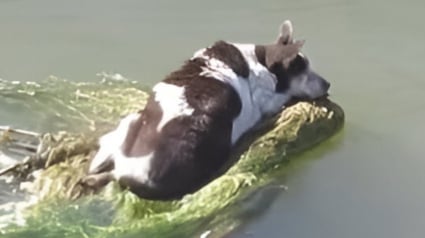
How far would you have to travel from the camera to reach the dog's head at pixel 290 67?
213 inches

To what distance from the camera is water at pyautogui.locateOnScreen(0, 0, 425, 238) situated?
4953 millimetres

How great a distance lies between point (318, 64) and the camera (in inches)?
239

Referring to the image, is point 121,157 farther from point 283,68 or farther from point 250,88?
point 283,68

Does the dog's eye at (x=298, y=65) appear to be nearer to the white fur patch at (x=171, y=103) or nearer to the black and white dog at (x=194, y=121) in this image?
the black and white dog at (x=194, y=121)

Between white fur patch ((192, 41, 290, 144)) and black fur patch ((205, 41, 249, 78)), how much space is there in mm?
22

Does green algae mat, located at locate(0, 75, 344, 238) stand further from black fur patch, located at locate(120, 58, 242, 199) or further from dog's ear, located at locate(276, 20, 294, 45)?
dog's ear, located at locate(276, 20, 294, 45)

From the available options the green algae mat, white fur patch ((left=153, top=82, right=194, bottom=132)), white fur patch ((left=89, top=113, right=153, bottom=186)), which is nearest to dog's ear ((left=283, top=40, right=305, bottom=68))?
the green algae mat

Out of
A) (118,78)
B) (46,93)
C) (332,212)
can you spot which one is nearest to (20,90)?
(46,93)

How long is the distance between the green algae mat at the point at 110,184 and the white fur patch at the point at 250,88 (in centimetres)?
5

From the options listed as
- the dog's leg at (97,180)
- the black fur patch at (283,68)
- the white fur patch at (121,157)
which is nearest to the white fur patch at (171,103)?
the white fur patch at (121,157)

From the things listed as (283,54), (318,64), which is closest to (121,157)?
(283,54)

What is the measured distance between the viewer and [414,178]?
519 centimetres

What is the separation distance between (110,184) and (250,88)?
2.72 feet

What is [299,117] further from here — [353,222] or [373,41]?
[373,41]
